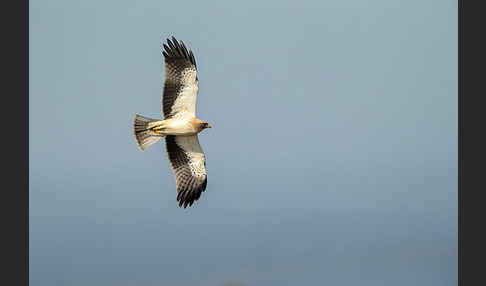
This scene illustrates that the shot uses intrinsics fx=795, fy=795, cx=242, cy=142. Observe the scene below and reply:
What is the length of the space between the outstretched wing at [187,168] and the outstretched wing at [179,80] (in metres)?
0.54

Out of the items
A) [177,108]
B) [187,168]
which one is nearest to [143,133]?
[177,108]

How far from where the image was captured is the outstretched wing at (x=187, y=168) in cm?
A: 1145

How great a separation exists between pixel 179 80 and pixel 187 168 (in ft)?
4.36

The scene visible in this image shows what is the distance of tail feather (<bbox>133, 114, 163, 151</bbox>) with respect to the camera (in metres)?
11.2

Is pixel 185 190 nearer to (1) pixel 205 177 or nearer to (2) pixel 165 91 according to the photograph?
(1) pixel 205 177

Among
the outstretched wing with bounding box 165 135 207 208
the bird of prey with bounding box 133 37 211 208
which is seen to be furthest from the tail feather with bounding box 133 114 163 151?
the outstretched wing with bounding box 165 135 207 208

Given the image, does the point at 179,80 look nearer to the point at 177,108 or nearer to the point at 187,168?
the point at 177,108

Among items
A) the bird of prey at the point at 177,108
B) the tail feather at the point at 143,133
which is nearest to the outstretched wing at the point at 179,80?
the bird of prey at the point at 177,108

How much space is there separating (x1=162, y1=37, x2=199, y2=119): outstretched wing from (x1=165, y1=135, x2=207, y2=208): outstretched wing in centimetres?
54

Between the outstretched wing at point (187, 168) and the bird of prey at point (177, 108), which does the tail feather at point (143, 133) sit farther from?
the outstretched wing at point (187, 168)

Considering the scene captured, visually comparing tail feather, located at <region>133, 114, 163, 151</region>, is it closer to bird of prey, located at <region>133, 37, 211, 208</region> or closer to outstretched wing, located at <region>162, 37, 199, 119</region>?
bird of prey, located at <region>133, 37, 211, 208</region>

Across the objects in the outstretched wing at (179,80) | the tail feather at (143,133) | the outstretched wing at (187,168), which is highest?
the outstretched wing at (179,80)

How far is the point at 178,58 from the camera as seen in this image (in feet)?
36.2

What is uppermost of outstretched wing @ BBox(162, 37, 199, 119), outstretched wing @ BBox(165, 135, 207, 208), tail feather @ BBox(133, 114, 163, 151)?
outstretched wing @ BBox(162, 37, 199, 119)
